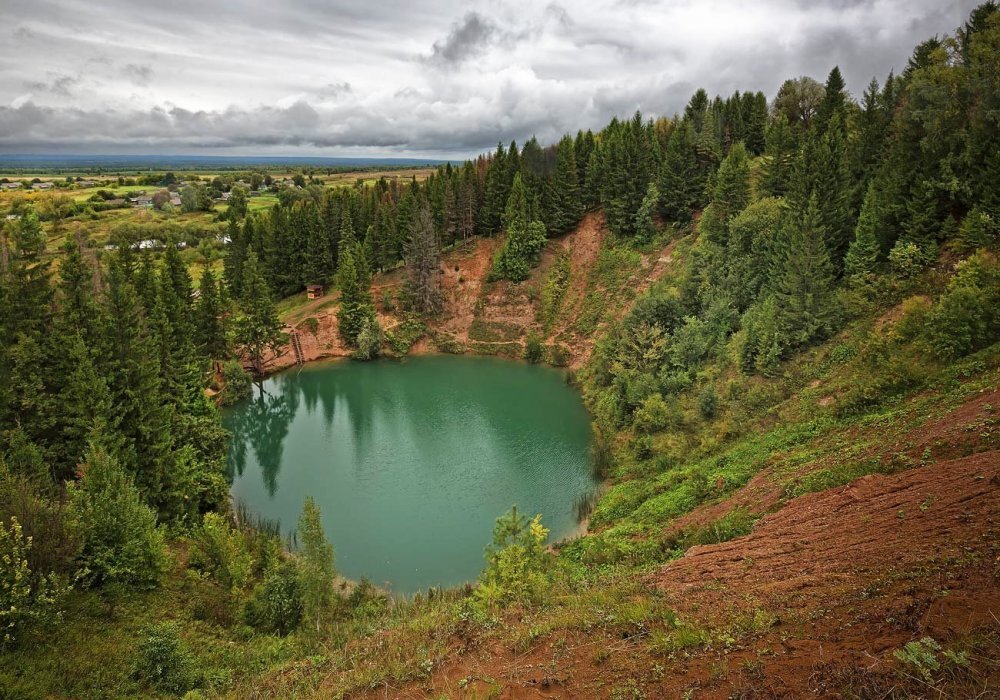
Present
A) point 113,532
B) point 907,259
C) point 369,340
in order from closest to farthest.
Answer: point 113,532 < point 907,259 < point 369,340

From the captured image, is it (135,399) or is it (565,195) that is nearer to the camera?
(135,399)

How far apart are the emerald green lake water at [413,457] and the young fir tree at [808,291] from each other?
15.1 meters

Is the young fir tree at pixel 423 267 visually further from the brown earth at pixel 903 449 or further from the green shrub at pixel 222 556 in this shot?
the brown earth at pixel 903 449

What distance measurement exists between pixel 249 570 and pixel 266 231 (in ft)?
186

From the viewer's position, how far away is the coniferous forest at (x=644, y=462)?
1202 cm

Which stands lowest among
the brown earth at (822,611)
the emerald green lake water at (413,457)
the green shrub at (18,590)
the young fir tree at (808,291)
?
the emerald green lake water at (413,457)

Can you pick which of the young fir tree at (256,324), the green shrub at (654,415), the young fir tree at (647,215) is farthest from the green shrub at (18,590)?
the young fir tree at (647,215)

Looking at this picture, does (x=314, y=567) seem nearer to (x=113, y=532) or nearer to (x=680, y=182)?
(x=113, y=532)

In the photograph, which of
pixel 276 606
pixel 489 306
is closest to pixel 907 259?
pixel 276 606

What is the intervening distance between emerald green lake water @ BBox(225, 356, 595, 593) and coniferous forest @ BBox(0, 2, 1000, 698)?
207cm

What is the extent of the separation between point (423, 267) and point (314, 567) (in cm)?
4622

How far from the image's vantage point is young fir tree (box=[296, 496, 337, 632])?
21.0 m

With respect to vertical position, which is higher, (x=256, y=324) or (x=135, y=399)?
(x=135, y=399)

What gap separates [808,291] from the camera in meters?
31.8
